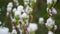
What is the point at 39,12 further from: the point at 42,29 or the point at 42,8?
the point at 42,29

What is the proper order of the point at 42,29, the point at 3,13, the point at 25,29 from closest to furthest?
the point at 25,29 → the point at 42,29 → the point at 3,13

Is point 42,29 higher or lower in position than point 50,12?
lower

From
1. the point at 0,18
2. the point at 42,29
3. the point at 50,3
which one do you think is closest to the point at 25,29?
the point at 50,3

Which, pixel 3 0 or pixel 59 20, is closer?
pixel 59 20

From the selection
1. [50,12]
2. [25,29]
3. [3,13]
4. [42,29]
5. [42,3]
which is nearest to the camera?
[25,29]

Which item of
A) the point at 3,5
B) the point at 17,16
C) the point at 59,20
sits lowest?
the point at 59,20

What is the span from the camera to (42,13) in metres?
2.17

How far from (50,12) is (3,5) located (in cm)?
170

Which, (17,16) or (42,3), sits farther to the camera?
(42,3)

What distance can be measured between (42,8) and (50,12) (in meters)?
1.52

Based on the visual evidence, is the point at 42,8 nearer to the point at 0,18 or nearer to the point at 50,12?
the point at 0,18

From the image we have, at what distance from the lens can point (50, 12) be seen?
77 cm

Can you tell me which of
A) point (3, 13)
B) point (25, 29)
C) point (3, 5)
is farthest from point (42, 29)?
point (25, 29)

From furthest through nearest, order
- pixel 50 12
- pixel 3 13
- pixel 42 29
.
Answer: pixel 3 13 < pixel 42 29 < pixel 50 12
